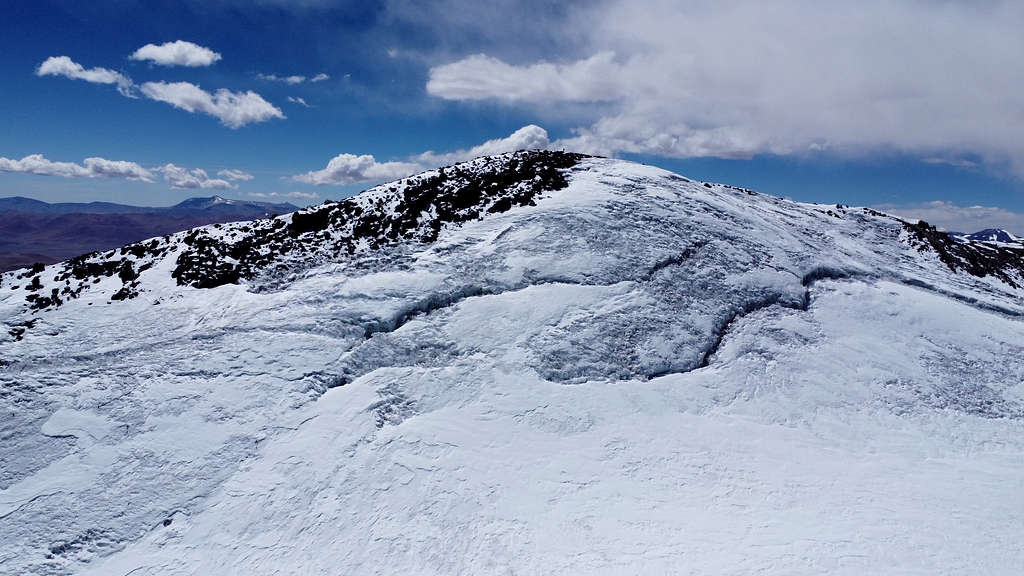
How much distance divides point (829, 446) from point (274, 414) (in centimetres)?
2209

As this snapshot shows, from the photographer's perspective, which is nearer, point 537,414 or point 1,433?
point 1,433

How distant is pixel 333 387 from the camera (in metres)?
20.7

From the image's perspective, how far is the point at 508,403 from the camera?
2027 cm

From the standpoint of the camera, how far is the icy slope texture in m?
14.9

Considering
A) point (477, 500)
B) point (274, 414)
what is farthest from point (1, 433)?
point (477, 500)

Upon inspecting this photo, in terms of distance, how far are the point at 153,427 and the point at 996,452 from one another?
109ft

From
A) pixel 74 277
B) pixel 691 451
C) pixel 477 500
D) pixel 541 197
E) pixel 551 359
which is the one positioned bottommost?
pixel 477 500

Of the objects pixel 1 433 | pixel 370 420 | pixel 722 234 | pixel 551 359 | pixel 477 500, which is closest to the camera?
pixel 477 500

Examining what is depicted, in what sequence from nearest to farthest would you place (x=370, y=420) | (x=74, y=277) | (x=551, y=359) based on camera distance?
(x=370, y=420)
(x=551, y=359)
(x=74, y=277)

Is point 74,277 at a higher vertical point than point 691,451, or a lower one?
higher

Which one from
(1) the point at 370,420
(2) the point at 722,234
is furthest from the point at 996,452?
(1) the point at 370,420

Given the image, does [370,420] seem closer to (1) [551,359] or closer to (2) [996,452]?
(1) [551,359]

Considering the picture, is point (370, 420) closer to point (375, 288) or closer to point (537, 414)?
point (537, 414)

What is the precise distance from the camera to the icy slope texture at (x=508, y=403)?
14914 millimetres
